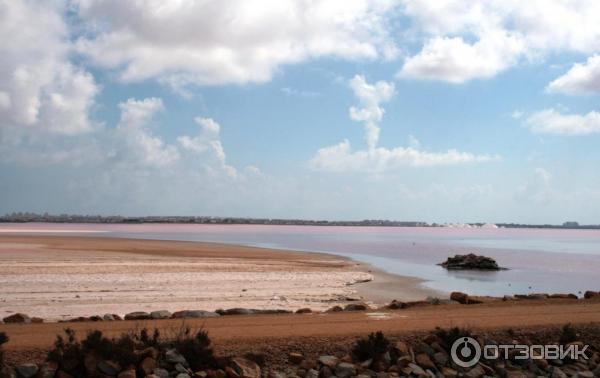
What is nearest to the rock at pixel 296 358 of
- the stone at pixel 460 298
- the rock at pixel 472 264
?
the stone at pixel 460 298

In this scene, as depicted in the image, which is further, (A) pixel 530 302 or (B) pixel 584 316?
(A) pixel 530 302

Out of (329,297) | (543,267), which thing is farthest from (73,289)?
(543,267)

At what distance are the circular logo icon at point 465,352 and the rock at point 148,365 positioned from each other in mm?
5116

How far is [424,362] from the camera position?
32.0ft

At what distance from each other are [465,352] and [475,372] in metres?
0.52

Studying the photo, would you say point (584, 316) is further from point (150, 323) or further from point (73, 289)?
point (73, 289)

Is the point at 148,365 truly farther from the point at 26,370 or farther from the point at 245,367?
the point at 26,370

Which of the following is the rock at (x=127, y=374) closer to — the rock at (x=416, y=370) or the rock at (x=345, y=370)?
the rock at (x=345, y=370)

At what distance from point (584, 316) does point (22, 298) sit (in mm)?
15745

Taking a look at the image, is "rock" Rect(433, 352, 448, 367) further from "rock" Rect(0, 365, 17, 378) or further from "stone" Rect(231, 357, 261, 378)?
"rock" Rect(0, 365, 17, 378)

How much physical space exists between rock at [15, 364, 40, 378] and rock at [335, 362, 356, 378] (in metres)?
4.51

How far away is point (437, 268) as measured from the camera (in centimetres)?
3628

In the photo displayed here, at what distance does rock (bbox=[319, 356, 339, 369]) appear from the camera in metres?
9.25

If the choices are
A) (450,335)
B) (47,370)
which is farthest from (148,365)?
(450,335)
